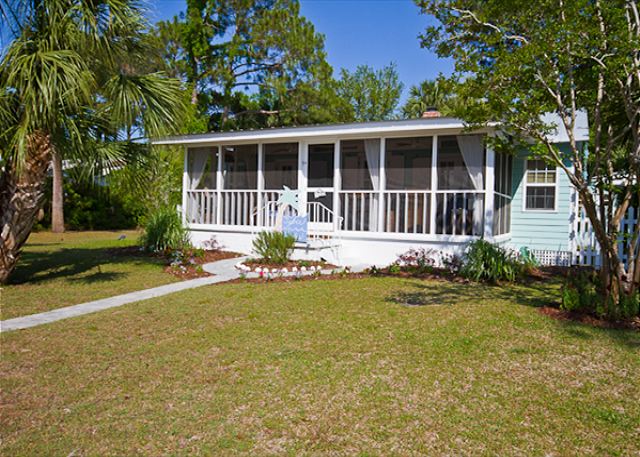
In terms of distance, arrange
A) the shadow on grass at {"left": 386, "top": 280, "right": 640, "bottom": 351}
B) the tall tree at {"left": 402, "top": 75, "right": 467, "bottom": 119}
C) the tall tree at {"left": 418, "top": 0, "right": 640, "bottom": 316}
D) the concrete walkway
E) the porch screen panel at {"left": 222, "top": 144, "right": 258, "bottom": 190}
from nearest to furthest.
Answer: the shadow on grass at {"left": 386, "top": 280, "right": 640, "bottom": 351}, the tall tree at {"left": 418, "top": 0, "right": 640, "bottom": 316}, the concrete walkway, the porch screen panel at {"left": 222, "top": 144, "right": 258, "bottom": 190}, the tall tree at {"left": 402, "top": 75, "right": 467, "bottom": 119}

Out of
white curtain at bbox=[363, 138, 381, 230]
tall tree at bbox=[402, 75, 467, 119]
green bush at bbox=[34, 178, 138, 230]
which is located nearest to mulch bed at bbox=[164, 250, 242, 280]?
white curtain at bbox=[363, 138, 381, 230]

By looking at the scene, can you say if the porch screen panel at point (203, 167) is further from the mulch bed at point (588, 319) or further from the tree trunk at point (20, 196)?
the mulch bed at point (588, 319)

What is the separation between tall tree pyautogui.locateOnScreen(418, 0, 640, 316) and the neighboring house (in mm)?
3272

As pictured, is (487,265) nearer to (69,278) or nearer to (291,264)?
(291,264)

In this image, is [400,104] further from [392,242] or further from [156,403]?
[156,403]

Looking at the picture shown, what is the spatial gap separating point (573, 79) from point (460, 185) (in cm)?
424

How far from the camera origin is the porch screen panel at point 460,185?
10180 mm

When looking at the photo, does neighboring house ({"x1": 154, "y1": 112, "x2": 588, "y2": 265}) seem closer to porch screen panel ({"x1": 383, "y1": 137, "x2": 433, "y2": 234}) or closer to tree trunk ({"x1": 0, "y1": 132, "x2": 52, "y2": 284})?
porch screen panel ({"x1": 383, "y1": 137, "x2": 433, "y2": 234})

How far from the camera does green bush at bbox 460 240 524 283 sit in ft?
28.7

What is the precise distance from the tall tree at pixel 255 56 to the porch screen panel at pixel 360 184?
39.0ft

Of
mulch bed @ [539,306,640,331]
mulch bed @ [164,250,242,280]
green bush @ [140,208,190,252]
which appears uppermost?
green bush @ [140,208,190,252]

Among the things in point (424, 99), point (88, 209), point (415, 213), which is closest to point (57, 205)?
point (88, 209)

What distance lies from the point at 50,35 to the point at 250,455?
7535 millimetres

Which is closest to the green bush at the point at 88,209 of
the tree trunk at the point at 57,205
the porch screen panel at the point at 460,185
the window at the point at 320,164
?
the tree trunk at the point at 57,205
